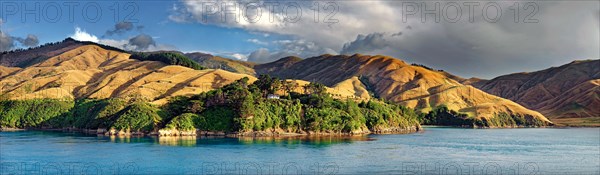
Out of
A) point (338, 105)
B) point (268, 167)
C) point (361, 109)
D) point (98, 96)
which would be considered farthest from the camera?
point (98, 96)

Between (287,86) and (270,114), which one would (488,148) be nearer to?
(270,114)

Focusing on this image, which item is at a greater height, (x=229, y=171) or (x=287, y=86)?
(x=287, y=86)

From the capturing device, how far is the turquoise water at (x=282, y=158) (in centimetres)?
6906

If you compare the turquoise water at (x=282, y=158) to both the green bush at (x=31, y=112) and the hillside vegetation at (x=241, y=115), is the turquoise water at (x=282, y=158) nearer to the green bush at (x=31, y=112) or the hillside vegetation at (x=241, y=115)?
the hillside vegetation at (x=241, y=115)

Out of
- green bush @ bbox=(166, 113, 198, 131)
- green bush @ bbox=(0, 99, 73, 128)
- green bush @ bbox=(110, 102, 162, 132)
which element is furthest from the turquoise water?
green bush @ bbox=(0, 99, 73, 128)

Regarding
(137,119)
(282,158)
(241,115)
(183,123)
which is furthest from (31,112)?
(282,158)

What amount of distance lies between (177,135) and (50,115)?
6176 centimetres

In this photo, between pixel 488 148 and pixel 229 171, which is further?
pixel 488 148

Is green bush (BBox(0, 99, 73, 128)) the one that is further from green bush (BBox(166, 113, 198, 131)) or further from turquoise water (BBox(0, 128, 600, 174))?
turquoise water (BBox(0, 128, 600, 174))

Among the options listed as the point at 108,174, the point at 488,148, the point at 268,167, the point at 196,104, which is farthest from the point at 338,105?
the point at 108,174

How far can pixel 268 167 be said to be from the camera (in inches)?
2785

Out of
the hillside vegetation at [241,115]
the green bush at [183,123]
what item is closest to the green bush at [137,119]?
the hillside vegetation at [241,115]

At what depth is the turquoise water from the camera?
Answer: 6906 cm

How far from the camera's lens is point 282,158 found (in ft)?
264
